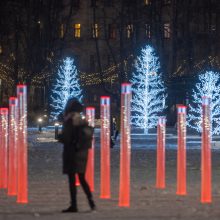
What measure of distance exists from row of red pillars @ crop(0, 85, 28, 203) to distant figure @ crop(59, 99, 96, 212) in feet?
5.40

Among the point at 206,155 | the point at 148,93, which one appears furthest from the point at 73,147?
the point at 148,93

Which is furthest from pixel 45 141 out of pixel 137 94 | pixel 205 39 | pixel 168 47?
pixel 168 47

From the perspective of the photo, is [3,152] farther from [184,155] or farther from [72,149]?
[72,149]

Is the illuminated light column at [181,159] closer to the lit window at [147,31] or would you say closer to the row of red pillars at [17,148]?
the row of red pillars at [17,148]

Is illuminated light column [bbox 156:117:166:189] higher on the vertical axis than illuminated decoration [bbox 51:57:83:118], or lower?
lower

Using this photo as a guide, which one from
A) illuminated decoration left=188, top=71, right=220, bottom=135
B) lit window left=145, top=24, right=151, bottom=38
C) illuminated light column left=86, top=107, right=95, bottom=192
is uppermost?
lit window left=145, top=24, right=151, bottom=38

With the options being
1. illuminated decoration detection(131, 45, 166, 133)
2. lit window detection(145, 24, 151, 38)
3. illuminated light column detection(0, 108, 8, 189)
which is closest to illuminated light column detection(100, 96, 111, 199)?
illuminated light column detection(0, 108, 8, 189)

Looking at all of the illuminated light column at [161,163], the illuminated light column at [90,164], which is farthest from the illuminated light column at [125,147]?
the illuminated light column at [161,163]

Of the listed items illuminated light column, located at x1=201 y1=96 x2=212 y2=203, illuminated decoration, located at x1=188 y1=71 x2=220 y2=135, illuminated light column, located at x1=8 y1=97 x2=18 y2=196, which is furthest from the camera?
illuminated decoration, located at x1=188 y1=71 x2=220 y2=135

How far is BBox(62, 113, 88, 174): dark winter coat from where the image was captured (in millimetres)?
14430

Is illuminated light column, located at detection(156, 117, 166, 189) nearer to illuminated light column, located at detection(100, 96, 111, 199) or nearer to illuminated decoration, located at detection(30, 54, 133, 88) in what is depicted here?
illuminated light column, located at detection(100, 96, 111, 199)

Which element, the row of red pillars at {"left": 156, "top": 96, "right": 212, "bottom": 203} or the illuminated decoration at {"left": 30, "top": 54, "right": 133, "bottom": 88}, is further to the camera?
the illuminated decoration at {"left": 30, "top": 54, "right": 133, "bottom": 88}

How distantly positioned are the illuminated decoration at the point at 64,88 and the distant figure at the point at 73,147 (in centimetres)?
4931

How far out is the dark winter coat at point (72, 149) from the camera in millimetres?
14430
